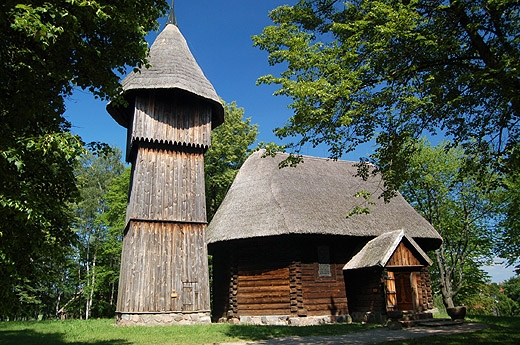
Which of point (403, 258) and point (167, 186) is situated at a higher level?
point (167, 186)

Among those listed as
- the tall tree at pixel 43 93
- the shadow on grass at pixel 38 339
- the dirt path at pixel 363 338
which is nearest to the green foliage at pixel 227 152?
the shadow on grass at pixel 38 339

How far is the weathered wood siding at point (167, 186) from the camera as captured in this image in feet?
54.2

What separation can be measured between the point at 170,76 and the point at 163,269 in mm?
8321

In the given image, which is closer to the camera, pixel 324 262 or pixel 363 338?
pixel 363 338

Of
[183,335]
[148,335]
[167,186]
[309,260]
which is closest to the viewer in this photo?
[183,335]

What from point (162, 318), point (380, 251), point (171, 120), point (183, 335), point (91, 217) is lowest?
point (183, 335)

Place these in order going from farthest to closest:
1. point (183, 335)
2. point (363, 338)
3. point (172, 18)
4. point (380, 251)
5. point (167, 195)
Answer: point (172, 18)
point (167, 195)
point (380, 251)
point (183, 335)
point (363, 338)

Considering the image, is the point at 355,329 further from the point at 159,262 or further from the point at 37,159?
the point at 37,159

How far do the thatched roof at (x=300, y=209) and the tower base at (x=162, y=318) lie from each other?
11.1 feet

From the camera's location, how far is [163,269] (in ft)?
51.9

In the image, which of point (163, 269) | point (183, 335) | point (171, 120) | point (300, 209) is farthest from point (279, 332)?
point (171, 120)

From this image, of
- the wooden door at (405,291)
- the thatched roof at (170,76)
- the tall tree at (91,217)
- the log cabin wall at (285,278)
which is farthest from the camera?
the tall tree at (91,217)

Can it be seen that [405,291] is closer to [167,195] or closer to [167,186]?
[167,195]

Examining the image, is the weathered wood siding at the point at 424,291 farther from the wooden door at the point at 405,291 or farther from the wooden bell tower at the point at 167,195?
the wooden bell tower at the point at 167,195
